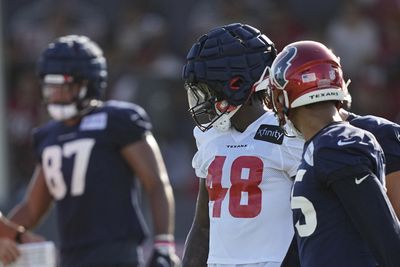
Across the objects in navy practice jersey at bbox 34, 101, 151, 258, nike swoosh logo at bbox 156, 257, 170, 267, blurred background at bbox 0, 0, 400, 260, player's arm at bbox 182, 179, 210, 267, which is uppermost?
player's arm at bbox 182, 179, 210, 267

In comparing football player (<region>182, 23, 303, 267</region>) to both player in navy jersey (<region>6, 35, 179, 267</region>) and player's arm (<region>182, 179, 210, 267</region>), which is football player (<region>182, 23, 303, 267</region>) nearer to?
player's arm (<region>182, 179, 210, 267</region>)

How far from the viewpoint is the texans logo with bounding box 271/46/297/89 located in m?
3.91

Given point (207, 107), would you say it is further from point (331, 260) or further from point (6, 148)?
point (6, 148)

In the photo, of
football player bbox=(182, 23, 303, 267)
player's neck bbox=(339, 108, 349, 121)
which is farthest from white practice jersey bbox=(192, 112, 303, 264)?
player's neck bbox=(339, 108, 349, 121)

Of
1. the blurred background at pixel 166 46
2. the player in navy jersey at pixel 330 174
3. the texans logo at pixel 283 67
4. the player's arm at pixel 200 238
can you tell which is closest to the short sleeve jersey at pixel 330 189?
the player in navy jersey at pixel 330 174

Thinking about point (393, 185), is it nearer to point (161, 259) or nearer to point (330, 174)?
point (330, 174)

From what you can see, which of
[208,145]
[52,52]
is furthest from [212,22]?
[208,145]

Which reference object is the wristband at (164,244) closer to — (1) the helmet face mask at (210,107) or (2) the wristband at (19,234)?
(2) the wristband at (19,234)

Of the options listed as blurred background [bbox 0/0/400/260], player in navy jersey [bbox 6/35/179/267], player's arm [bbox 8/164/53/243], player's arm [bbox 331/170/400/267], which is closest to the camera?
player's arm [bbox 331/170/400/267]

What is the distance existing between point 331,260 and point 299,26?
8501 millimetres

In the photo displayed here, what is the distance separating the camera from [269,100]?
4234 mm

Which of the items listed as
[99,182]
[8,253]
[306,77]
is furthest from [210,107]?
[8,253]

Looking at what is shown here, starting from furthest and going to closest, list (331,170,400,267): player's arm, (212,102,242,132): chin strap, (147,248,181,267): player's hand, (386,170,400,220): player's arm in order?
1. (147,248,181,267): player's hand
2. (212,102,242,132): chin strap
3. (386,170,400,220): player's arm
4. (331,170,400,267): player's arm

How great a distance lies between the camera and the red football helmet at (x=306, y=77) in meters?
3.82
